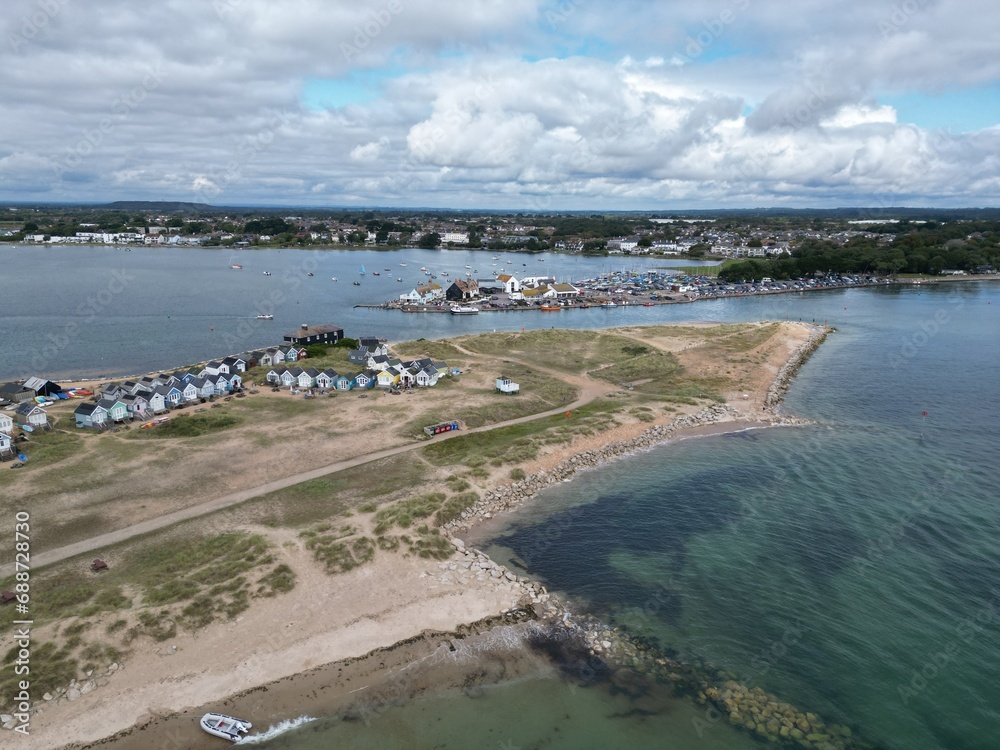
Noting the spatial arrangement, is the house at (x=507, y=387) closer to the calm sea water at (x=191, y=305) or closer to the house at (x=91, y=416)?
the house at (x=91, y=416)

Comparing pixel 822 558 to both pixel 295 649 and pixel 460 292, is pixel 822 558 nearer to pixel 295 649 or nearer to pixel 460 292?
pixel 295 649

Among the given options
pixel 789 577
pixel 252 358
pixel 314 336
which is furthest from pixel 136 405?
pixel 789 577

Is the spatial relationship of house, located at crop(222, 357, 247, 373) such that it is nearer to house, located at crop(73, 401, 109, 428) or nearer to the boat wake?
house, located at crop(73, 401, 109, 428)

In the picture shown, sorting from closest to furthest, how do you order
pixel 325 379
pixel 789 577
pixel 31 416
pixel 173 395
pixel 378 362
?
pixel 789 577 < pixel 31 416 < pixel 173 395 < pixel 325 379 < pixel 378 362

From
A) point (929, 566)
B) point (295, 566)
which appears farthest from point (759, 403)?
point (295, 566)

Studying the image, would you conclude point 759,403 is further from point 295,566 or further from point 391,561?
point 295,566
